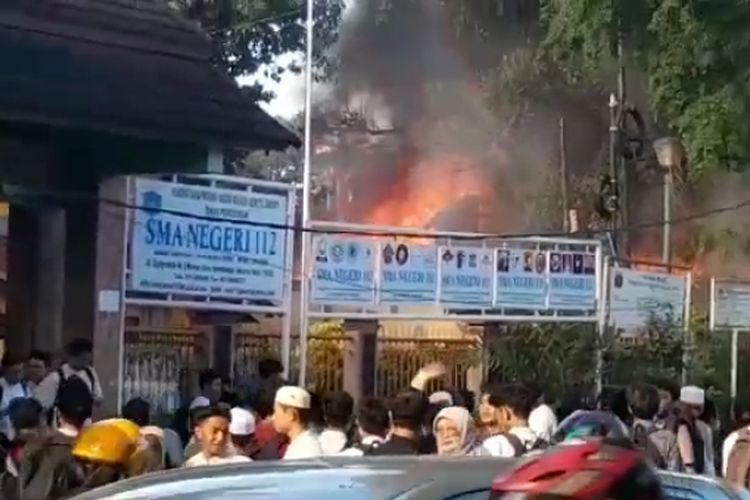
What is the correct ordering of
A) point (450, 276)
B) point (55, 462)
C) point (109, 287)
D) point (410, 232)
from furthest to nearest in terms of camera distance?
1. point (450, 276)
2. point (410, 232)
3. point (109, 287)
4. point (55, 462)

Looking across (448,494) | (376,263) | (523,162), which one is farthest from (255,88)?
(448,494)

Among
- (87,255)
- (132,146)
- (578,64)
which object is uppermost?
(578,64)

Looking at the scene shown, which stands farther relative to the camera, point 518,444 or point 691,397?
point 691,397

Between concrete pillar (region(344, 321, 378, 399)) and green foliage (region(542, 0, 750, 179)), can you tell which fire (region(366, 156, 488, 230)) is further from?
concrete pillar (region(344, 321, 378, 399))

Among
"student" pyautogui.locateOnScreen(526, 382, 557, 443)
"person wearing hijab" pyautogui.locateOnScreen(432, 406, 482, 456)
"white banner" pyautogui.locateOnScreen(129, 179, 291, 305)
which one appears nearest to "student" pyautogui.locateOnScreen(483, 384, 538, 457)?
"person wearing hijab" pyautogui.locateOnScreen(432, 406, 482, 456)

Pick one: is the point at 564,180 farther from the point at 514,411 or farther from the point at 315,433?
the point at 315,433

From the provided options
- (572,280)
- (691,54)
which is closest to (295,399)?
(572,280)

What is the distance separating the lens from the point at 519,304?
16844 mm

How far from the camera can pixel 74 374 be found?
11359 mm

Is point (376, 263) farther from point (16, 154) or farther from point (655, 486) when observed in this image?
point (655, 486)

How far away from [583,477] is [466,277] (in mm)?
12986

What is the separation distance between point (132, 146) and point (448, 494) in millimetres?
9403

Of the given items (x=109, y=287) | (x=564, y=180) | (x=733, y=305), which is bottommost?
(x=109, y=287)

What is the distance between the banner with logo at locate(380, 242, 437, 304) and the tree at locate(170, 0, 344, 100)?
1398 cm
